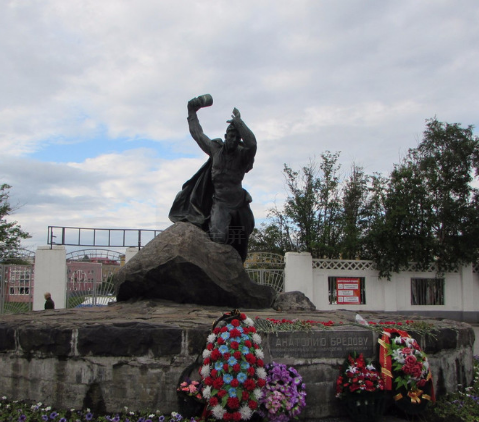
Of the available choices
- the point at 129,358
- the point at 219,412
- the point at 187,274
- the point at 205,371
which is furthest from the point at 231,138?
the point at 219,412

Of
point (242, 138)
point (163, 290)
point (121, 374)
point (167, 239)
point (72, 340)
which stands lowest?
point (121, 374)

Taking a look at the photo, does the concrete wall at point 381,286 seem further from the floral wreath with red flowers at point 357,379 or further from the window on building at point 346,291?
the floral wreath with red flowers at point 357,379

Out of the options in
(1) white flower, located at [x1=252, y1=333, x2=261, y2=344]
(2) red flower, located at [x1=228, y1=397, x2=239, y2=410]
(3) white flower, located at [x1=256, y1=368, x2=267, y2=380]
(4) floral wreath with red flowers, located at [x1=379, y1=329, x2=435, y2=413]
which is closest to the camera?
(2) red flower, located at [x1=228, y1=397, x2=239, y2=410]

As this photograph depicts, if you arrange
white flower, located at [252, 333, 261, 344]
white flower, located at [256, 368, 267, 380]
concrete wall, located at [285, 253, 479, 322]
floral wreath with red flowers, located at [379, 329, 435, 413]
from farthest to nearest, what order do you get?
concrete wall, located at [285, 253, 479, 322]
floral wreath with red flowers, located at [379, 329, 435, 413]
white flower, located at [252, 333, 261, 344]
white flower, located at [256, 368, 267, 380]

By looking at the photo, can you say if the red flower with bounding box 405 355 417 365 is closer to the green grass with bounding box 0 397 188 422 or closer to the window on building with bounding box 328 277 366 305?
the green grass with bounding box 0 397 188 422

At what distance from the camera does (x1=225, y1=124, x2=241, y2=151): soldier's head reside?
5.18 m

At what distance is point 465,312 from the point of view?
1295cm

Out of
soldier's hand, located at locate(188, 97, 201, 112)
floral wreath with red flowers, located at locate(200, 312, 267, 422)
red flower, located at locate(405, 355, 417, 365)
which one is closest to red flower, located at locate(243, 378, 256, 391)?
floral wreath with red flowers, located at locate(200, 312, 267, 422)

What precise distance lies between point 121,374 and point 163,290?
4.94 ft

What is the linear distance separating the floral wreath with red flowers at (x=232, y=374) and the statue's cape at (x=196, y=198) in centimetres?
265

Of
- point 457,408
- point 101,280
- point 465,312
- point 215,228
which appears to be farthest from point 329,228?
point 457,408

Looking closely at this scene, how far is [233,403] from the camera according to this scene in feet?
9.06

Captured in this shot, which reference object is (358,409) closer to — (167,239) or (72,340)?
(72,340)

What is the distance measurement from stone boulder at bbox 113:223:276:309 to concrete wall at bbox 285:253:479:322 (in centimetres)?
720
